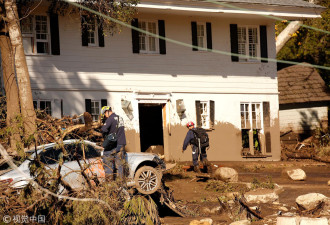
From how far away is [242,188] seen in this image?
64.6ft

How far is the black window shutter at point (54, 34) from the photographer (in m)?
24.2

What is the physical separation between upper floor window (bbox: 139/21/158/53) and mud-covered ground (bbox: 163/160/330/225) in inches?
194

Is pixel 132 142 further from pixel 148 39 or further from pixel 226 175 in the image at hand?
pixel 226 175

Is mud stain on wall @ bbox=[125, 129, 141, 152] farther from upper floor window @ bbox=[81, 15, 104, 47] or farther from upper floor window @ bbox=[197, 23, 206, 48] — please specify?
upper floor window @ bbox=[197, 23, 206, 48]

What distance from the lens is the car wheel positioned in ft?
53.6

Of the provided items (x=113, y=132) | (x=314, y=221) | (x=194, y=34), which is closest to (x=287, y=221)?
(x=314, y=221)

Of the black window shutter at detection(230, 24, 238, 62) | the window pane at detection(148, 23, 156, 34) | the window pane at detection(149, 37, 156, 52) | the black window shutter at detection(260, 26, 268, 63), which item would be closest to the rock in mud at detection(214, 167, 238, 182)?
the window pane at detection(149, 37, 156, 52)

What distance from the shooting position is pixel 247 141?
30.2m

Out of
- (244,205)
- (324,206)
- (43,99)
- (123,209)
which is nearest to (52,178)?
(123,209)

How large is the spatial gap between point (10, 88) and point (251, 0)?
465 inches

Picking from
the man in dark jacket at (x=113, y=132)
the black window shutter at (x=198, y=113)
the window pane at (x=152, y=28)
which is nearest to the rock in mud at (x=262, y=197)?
the man in dark jacket at (x=113, y=132)

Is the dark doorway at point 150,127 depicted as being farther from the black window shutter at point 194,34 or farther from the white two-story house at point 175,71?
the black window shutter at point 194,34

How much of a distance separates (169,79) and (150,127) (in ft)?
10.8

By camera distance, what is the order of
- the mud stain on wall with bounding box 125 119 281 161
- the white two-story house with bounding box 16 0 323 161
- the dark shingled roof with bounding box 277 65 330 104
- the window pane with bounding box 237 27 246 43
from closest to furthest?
the white two-story house with bounding box 16 0 323 161 < the mud stain on wall with bounding box 125 119 281 161 < the window pane with bounding box 237 27 246 43 < the dark shingled roof with bounding box 277 65 330 104
